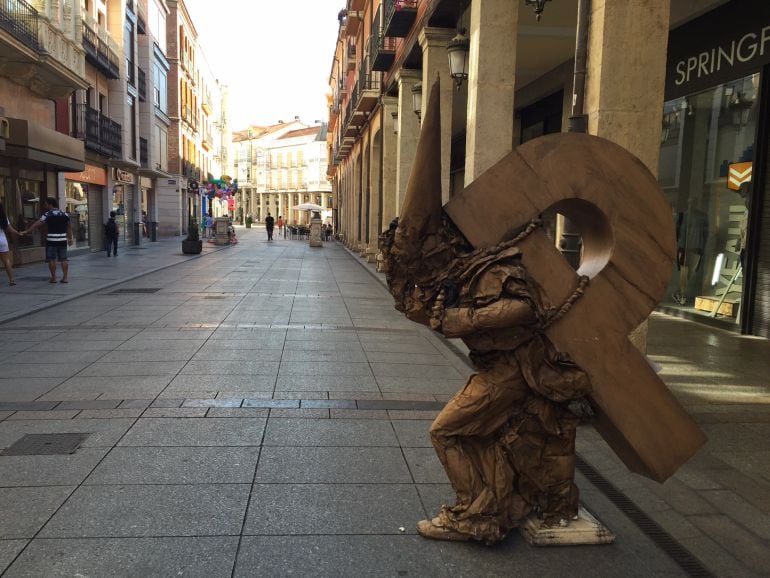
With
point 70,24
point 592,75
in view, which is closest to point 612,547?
point 592,75

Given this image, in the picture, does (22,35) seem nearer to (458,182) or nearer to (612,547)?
(458,182)

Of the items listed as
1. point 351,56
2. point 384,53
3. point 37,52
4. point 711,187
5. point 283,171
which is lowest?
point 711,187

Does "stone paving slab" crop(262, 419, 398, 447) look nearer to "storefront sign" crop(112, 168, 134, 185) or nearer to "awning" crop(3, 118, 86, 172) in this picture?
"awning" crop(3, 118, 86, 172)

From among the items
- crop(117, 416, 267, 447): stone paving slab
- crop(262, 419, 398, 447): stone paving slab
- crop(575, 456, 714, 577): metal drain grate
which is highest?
crop(117, 416, 267, 447): stone paving slab

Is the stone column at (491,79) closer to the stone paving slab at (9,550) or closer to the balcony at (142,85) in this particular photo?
the stone paving slab at (9,550)

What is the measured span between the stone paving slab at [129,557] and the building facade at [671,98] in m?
3.82

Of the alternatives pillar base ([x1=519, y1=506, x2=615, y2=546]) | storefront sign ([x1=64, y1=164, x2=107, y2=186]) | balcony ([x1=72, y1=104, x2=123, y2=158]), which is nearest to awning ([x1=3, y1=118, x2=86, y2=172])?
storefront sign ([x1=64, y1=164, x2=107, y2=186])

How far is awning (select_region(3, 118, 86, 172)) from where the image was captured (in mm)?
15164

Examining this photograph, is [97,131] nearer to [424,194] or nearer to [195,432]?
[195,432]

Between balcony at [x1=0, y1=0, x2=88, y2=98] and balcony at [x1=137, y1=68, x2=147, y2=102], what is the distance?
1210 centimetres

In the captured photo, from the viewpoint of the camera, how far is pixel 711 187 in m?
10.0

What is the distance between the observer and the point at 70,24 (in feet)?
61.3

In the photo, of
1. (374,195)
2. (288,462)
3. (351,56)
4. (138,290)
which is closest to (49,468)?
(288,462)

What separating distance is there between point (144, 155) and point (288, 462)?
105ft
